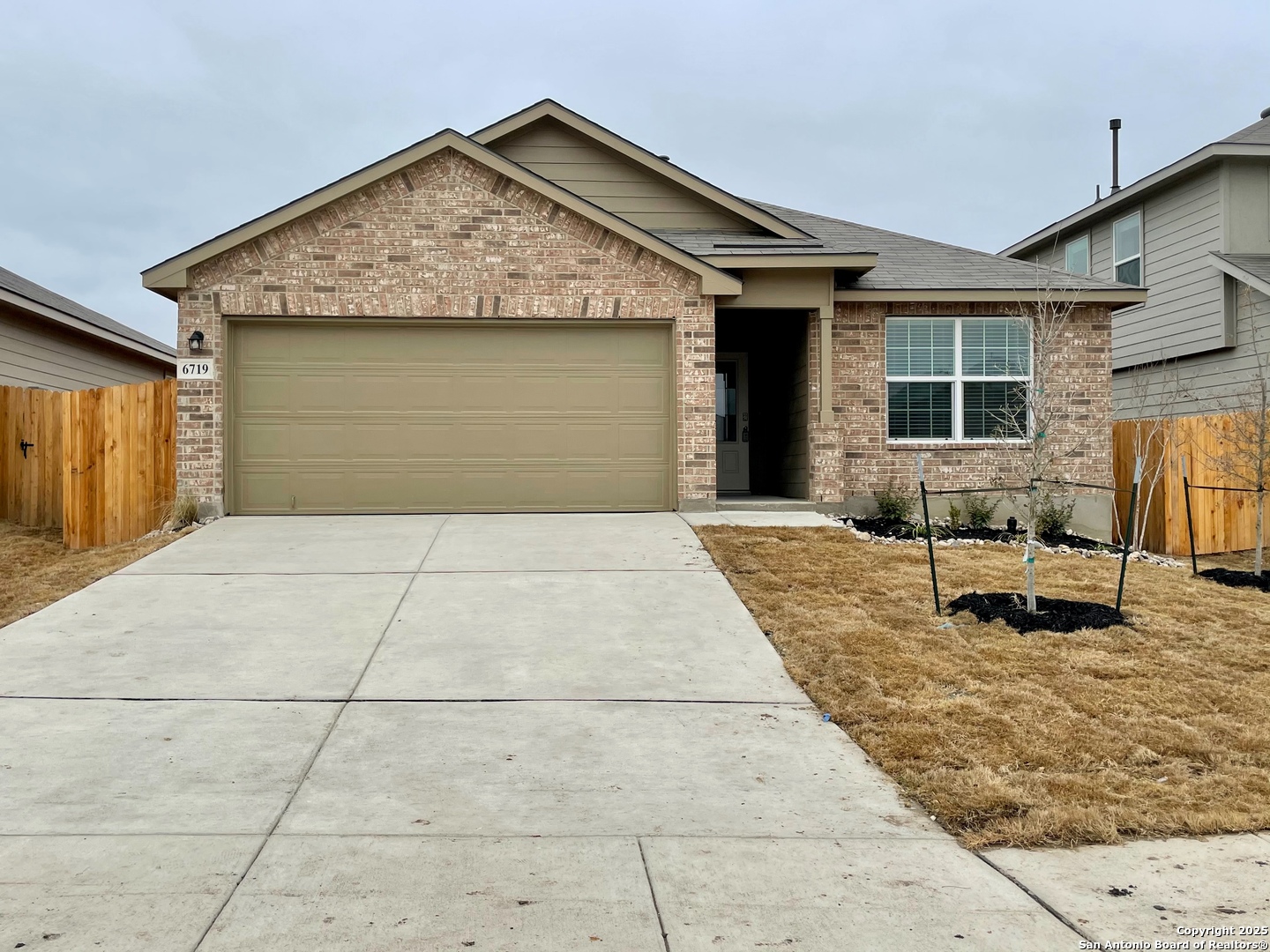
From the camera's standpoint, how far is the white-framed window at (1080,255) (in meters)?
20.4

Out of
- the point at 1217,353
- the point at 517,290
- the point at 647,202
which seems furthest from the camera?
the point at 1217,353

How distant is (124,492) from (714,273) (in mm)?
7614

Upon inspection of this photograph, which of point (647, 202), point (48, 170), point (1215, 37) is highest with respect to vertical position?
point (1215, 37)

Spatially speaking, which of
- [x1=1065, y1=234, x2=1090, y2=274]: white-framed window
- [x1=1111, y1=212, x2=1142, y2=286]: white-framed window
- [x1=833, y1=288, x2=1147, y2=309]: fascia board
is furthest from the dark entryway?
[x1=1065, y1=234, x2=1090, y2=274]: white-framed window

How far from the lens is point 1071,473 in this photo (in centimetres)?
1373

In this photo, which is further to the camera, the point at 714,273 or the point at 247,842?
the point at 714,273

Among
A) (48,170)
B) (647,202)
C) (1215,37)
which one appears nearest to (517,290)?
(647,202)

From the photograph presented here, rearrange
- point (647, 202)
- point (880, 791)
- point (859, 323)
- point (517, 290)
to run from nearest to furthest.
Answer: point (880, 791) → point (517, 290) → point (859, 323) → point (647, 202)

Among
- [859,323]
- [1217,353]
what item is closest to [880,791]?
[859,323]

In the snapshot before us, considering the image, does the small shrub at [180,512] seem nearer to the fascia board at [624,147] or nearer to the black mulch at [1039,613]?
the fascia board at [624,147]

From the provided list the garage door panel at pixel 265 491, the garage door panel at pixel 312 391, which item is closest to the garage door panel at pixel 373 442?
the garage door panel at pixel 312 391

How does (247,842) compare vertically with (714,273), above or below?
below

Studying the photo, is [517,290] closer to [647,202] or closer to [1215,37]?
[647,202]

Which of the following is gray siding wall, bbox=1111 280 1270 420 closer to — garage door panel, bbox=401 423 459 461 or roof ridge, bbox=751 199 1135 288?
roof ridge, bbox=751 199 1135 288
